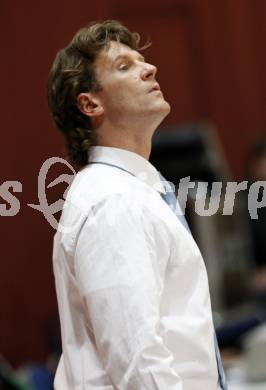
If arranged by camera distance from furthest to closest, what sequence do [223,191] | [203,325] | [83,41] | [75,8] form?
[75,8]
[223,191]
[83,41]
[203,325]

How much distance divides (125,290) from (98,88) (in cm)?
41

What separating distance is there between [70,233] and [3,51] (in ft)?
10.3

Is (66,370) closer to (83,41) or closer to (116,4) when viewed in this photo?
(83,41)

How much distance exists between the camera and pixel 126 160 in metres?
1.76

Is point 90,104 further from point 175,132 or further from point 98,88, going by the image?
point 175,132

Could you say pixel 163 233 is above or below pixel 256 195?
above

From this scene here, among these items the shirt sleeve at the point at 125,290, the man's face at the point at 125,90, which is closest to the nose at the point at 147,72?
the man's face at the point at 125,90

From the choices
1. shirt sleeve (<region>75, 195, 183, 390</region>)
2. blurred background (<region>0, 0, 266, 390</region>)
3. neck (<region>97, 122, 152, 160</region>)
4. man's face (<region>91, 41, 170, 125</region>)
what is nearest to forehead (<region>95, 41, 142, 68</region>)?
man's face (<region>91, 41, 170, 125</region>)

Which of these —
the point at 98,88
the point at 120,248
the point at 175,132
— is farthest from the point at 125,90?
the point at 175,132

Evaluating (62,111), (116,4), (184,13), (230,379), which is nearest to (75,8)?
(116,4)

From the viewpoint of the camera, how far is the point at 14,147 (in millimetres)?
4664

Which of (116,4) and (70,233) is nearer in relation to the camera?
(70,233)

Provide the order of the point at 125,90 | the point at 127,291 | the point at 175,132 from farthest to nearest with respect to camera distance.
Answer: the point at 175,132 < the point at 125,90 < the point at 127,291

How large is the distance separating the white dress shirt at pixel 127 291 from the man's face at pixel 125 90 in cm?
8
